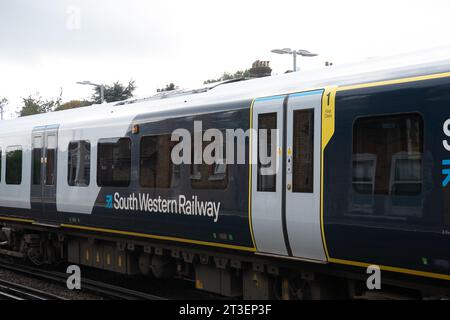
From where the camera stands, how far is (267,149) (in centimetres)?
666

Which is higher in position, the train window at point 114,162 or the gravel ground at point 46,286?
the train window at point 114,162

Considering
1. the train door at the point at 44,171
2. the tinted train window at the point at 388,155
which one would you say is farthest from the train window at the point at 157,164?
the tinted train window at the point at 388,155

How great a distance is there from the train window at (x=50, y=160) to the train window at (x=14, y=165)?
1275 mm

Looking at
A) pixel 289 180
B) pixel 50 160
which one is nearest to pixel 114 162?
pixel 50 160

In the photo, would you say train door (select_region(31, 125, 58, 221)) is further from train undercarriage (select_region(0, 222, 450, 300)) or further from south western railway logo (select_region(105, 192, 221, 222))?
south western railway logo (select_region(105, 192, 221, 222))

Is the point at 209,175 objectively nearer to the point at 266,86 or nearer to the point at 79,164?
the point at 266,86

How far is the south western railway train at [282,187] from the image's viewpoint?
522 cm

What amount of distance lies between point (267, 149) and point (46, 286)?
6.35 metres

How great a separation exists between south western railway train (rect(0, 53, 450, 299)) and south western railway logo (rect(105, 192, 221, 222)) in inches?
0.9

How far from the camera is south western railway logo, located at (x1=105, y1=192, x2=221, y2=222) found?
7.41 metres

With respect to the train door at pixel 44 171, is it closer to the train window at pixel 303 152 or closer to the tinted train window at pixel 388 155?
the train window at pixel 303 152

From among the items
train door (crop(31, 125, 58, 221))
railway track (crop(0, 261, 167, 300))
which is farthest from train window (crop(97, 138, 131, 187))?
railway track (crop(0, 261, 167, 300))

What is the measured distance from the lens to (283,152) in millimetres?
6441

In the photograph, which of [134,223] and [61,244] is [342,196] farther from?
[61,244]
